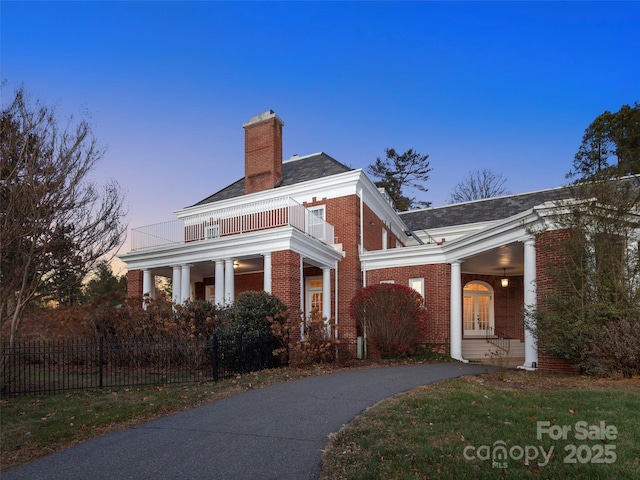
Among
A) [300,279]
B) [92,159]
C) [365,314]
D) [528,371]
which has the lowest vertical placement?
[528,371]

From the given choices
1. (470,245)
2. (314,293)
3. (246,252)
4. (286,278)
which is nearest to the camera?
(286,278)

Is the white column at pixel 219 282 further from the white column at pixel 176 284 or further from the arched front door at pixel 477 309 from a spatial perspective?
the arched front door at pixel 477 309

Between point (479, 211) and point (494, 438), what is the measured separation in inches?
774

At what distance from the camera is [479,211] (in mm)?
22641

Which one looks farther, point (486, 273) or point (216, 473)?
point (486, 273)

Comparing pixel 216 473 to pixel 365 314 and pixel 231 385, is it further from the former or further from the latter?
pixel 365 314

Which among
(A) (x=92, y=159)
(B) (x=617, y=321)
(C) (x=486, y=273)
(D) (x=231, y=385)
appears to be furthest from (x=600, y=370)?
(A) (x=92, y=159)

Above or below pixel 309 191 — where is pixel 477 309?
below

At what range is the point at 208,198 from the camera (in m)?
21.2

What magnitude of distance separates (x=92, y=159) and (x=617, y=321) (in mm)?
12017

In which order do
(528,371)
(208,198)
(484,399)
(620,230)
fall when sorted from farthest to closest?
(208,198) → (528,371) → (620,230) → (484,399)

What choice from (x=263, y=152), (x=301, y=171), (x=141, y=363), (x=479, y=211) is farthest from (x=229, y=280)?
(x=479, y=211)

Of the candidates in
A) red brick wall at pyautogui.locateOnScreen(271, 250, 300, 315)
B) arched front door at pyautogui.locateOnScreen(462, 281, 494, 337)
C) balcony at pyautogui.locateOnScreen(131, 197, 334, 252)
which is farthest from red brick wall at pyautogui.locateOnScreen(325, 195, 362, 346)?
arched front door at pyautogui.locateOnScreen(462, 281, 494, 337)

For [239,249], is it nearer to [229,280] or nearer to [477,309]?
[229,280]
